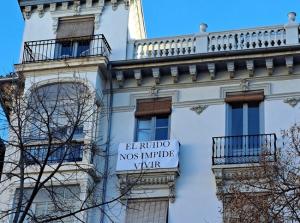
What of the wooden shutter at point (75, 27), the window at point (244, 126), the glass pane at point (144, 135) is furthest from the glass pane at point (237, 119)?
the wooden shutter at point (75, 27)

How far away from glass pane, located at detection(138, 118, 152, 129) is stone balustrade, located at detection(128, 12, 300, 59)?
7.03ft

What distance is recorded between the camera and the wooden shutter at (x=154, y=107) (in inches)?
953

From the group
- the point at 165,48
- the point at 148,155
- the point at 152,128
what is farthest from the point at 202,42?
the point at 148,155

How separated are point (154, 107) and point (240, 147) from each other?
3.12 meters

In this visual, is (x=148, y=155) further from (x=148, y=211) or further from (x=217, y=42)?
(x=217, y=42)

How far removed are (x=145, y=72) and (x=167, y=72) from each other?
2.31 ft

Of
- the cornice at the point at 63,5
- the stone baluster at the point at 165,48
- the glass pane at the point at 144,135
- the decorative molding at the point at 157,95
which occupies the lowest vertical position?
the glass pane at the point at 144,135

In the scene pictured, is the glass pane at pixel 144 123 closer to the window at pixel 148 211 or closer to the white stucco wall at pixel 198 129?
the white stucco wall at pixel 198 129

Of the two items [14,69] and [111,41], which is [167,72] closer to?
[111,41]

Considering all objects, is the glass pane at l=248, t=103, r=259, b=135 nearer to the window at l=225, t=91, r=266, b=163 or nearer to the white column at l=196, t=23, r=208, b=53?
the window at l=225, t=91, r=266, b=163

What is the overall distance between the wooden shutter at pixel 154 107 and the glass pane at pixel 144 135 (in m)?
0.53

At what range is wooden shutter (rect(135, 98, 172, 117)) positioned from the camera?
79.4 ft

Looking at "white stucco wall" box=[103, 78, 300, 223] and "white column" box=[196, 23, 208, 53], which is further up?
"white column" box=[196, 23, 208, 53]

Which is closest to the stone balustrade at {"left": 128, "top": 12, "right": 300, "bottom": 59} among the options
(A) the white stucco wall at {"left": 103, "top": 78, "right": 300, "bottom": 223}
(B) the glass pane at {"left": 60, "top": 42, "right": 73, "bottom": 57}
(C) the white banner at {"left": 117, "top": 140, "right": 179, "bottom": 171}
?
(A) the white stucco wall at {"left": 103, "top": 78, "right": 300, "bottom": 223}
